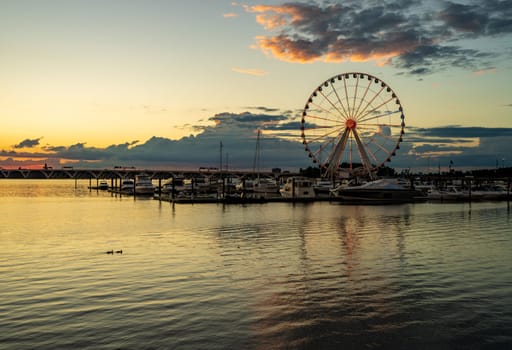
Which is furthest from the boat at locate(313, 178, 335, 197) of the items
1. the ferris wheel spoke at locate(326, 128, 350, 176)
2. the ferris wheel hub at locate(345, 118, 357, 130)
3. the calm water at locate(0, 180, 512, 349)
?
the calm water at locate(0, 180, 512, 349)

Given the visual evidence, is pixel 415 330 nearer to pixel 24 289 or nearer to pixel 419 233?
pixel 24 289

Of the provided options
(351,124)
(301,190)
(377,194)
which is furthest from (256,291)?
(351,124)

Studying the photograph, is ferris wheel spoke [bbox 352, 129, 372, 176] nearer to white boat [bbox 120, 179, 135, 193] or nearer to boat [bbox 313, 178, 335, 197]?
boat [bbox 313, 178, 335, 197]

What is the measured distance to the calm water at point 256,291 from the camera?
520 inches

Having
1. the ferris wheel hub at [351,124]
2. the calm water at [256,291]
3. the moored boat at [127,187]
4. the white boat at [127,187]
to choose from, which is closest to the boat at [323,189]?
the ferris wheel hub at [351,124]

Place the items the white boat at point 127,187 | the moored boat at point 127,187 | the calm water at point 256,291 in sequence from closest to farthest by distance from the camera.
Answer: the calm water at point 256,291, the moored boat at point 127,187, the white boat at point 127,187

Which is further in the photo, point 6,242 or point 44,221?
point 44,221

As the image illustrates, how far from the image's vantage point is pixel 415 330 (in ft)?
45.1

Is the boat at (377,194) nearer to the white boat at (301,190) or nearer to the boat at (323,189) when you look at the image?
the white boat at (301,190)

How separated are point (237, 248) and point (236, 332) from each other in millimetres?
15150

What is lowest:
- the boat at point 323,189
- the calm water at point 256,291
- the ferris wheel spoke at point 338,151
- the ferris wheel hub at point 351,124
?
the calm water at point 256,291

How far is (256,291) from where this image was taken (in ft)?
58.7

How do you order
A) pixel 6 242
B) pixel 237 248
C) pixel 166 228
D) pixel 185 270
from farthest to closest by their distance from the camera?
pixel 166 228, pixel 6 242, pixel 237 248, pixel 185 270

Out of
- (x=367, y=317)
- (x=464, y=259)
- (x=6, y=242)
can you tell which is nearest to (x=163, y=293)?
(x=367, y=317)
